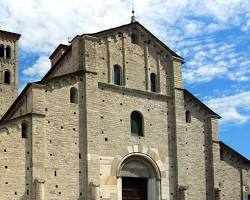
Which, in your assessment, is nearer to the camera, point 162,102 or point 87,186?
point 87,186

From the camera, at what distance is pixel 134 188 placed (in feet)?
90.6

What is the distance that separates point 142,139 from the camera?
91.3 feet

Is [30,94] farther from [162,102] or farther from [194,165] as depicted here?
[194,165]

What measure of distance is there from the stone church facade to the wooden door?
49 millimetres

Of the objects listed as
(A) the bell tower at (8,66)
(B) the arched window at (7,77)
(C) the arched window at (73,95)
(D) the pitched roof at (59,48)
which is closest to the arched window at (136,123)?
(C) the arched window at (73,95)

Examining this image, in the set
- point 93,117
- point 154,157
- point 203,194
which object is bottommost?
point 203,194

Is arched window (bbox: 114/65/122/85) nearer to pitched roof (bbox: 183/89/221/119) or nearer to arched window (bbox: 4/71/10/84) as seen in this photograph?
pitched roof (bbox: 183/89/221/119)

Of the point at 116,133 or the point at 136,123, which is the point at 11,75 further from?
the point at 116,133

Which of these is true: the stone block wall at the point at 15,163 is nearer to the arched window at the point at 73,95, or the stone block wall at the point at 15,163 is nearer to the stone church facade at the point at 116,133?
the stone church facade at the point at 116,133

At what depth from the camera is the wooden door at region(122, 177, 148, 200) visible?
1075 inches

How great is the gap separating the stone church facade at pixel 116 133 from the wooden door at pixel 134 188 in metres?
0.05

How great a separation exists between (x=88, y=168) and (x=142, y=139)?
3738 millimetres

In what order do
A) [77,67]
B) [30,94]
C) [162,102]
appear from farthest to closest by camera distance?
1. [162,102]
2. [77,67]
3. [30,94]

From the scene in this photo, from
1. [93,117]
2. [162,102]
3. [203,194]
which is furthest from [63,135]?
[203,194]
